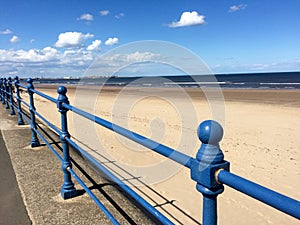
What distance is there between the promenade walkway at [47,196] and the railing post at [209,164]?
5.69 feet

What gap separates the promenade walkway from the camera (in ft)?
9.36

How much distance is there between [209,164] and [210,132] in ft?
0.43

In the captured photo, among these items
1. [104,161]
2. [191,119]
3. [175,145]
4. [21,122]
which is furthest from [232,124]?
[21,122]

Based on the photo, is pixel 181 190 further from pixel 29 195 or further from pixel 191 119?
pixel 191 119

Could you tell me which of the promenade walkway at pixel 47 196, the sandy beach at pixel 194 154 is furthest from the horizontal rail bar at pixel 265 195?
the sandy beach at pixel 194 154

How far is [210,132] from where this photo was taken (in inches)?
45.3

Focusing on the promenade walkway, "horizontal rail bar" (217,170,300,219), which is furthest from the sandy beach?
"horizontal rail bar" (217,170,300,219)

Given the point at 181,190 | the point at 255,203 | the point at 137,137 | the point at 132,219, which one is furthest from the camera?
the point at 181,190

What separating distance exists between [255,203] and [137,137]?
3656 millimetres

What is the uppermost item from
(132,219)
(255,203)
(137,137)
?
(137,137)

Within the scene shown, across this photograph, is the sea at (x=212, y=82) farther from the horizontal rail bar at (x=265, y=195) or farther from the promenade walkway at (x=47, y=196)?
the horizontal rail bar at (x=265, y=195)

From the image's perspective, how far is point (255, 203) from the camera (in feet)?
15.4

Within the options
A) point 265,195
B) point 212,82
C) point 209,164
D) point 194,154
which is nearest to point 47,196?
point 209,164

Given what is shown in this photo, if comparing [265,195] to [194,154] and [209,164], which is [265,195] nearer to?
[209,164]
